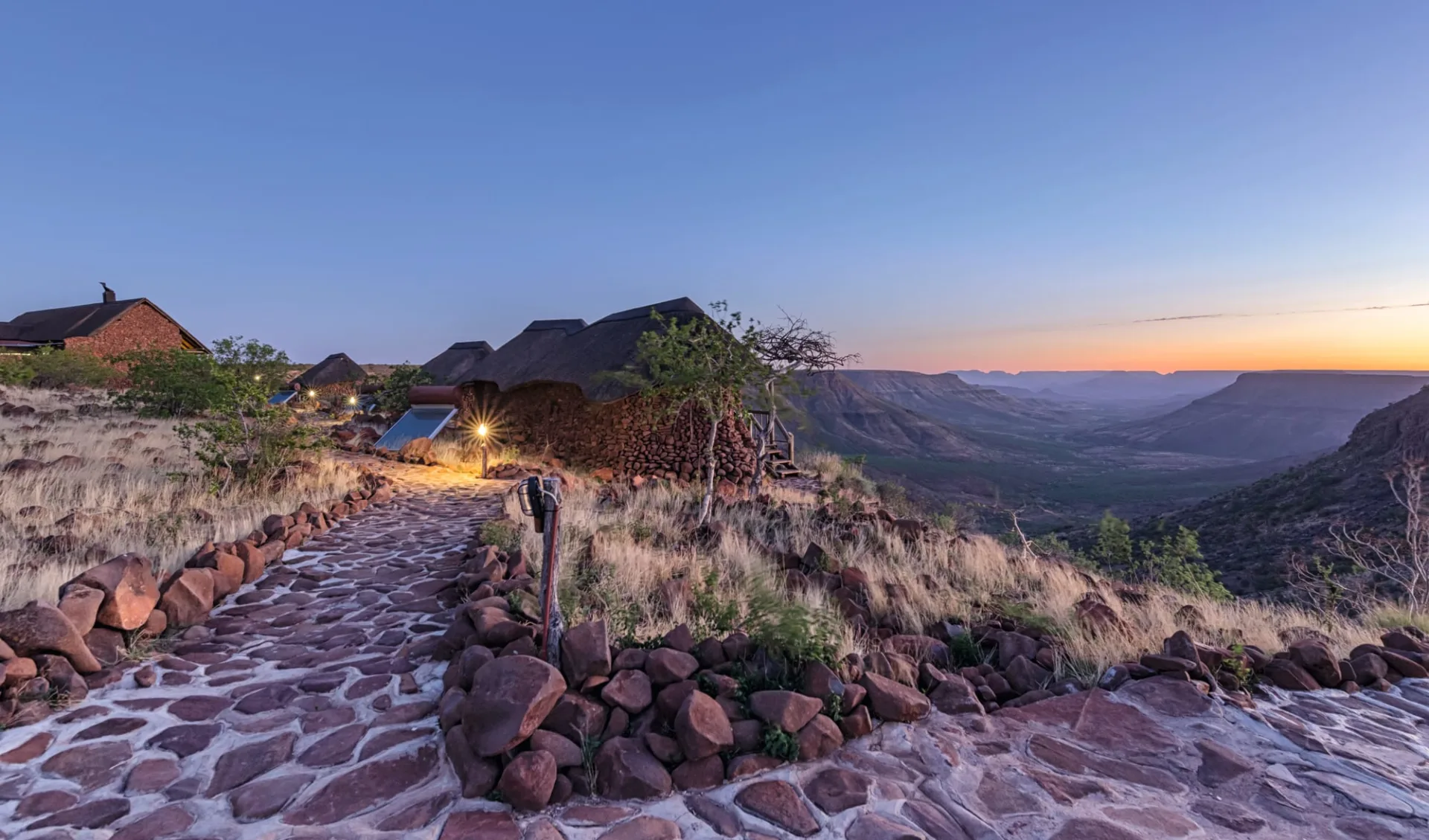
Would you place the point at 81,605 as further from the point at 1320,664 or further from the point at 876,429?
the point at 876,429

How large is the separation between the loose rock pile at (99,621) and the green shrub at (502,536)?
206 centimetres

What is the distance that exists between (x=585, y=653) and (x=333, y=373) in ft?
123

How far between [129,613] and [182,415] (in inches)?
671

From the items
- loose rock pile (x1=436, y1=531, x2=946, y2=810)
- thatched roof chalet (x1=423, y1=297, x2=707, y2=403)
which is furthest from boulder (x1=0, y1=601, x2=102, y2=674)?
thatched roof chalet (x1=423, y1=297, x2=707, y2=403)

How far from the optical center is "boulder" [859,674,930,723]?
3102 millimetres

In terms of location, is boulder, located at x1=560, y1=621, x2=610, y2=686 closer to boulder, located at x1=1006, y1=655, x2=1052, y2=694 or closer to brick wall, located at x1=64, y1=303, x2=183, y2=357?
boulder, located at x1=1006, y1=655, x2=1052, y2=694

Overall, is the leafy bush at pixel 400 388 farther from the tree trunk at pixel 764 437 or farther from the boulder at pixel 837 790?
the boulder at pixel 837 790

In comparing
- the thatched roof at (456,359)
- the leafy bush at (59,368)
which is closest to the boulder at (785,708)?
the thatched roof at (456,359)

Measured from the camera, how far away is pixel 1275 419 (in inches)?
4892

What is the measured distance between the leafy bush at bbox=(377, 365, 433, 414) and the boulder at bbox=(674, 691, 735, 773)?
77.1 ft

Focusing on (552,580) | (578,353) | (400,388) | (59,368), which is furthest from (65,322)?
(552,580)

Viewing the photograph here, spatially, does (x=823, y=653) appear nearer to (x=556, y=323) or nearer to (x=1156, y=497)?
(x=556, y=323)

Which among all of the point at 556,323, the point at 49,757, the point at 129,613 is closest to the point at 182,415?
the point at 556,323

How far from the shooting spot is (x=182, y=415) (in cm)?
1636
